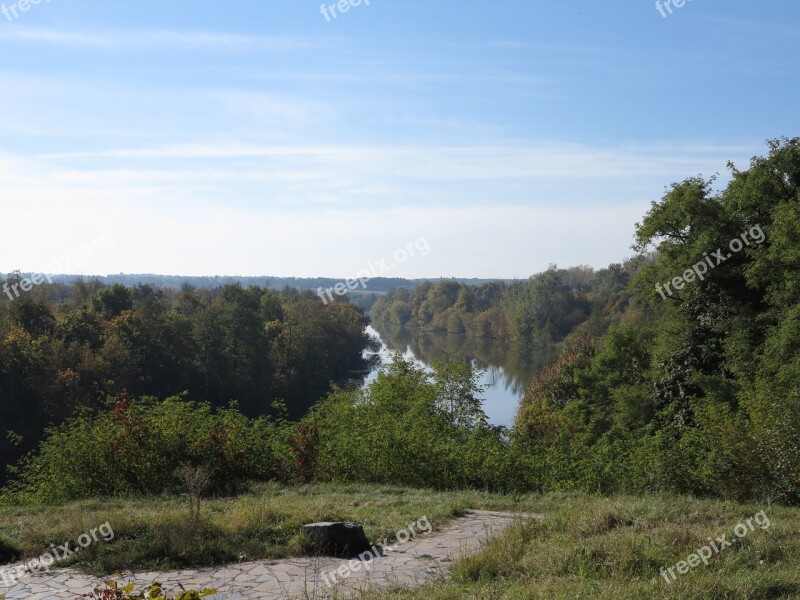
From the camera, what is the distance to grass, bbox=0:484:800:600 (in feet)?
19.2

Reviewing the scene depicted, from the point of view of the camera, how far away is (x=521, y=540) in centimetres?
750

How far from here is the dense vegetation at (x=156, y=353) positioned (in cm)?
3697

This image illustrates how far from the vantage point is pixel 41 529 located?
28.4 ft

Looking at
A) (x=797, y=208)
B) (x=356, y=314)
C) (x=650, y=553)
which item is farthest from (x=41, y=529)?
(x=356, y=314)

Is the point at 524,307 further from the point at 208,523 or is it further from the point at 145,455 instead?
the point at 208,523

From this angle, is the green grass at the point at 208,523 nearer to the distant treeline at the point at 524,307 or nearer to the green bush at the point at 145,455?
the green bush at the point at 145,455

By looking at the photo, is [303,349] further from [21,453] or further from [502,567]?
[502,567]

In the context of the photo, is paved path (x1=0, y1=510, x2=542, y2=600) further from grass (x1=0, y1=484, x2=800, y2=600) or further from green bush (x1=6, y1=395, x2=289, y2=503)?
green bush (x1=6, y1=395, x2=289, y2=503)

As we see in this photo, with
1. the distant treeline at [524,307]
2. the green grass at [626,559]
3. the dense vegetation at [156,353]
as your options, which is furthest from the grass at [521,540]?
the distant treeline at [524,307]
